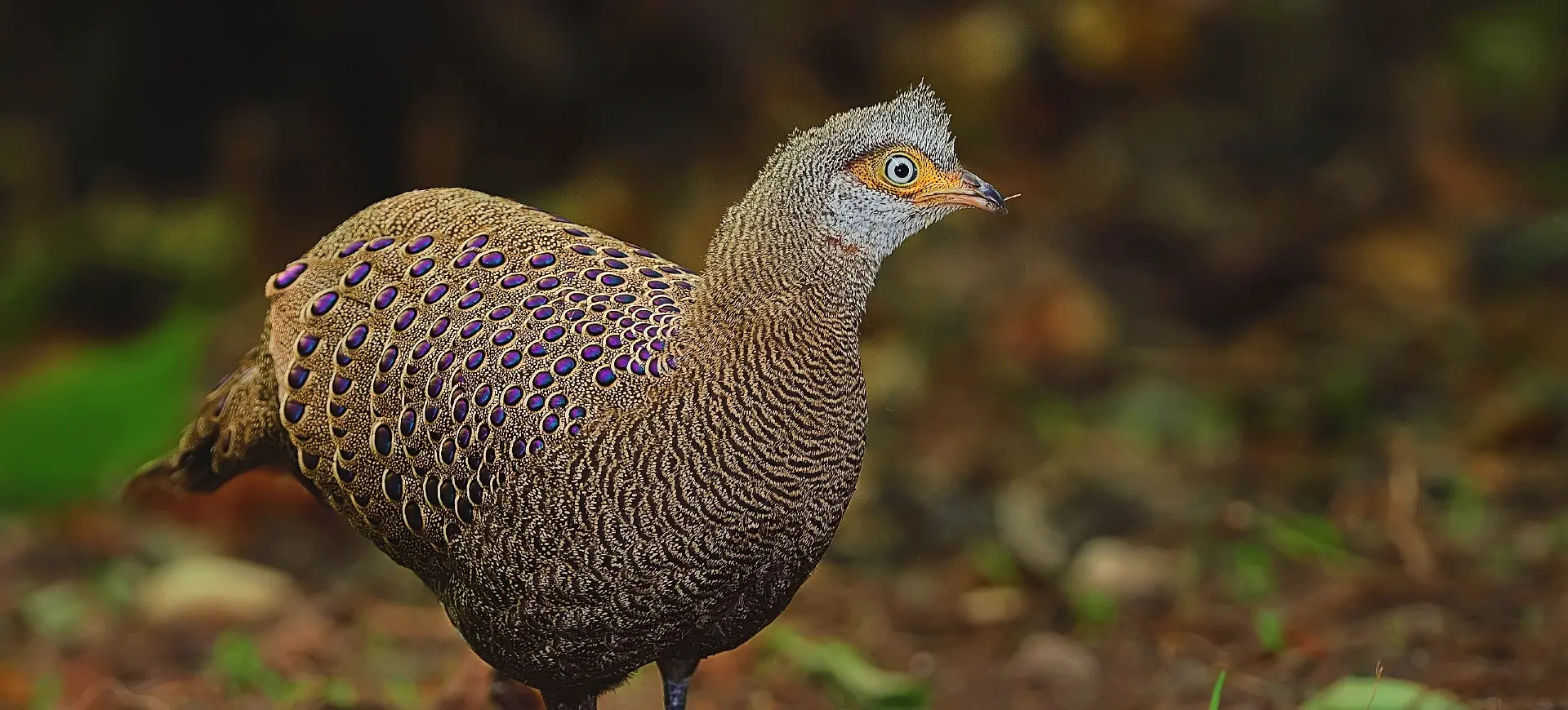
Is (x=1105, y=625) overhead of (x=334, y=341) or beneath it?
overhead

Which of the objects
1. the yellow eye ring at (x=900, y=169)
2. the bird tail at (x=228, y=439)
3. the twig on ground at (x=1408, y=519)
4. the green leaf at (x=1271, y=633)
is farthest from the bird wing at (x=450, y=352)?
the twig on ground at (x=1408, y=519)

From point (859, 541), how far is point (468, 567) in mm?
2825

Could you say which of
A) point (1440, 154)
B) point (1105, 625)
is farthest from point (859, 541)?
point (1440, 154)

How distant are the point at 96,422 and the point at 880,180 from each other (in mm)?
2642

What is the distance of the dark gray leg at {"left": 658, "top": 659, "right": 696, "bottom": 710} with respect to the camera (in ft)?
11.3

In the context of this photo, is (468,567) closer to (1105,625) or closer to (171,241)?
(1105,625)

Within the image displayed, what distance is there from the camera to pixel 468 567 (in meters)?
3.11

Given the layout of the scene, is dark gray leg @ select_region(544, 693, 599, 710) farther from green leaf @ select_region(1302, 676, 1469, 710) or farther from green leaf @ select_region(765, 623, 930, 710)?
green leaf @ select_region(1302, 676, 1469, 710)

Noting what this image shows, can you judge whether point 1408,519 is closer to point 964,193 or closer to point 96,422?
point 964,193

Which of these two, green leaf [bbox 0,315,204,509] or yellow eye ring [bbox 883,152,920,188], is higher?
yellow eye ring [bbox 883,152,920,188]

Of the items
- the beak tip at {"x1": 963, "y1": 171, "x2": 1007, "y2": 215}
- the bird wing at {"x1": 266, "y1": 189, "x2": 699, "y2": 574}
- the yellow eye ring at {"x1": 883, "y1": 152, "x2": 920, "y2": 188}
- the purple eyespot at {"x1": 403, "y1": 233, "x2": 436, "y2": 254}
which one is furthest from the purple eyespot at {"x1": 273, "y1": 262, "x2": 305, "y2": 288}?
the beak tip at {"x1": 963, "y1": 171, "x2": 1007, "y2": 215}

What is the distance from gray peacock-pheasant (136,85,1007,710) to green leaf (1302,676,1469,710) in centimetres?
111

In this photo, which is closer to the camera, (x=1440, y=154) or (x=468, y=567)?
(x=468, y=567)

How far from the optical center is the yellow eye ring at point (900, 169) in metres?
3.02
